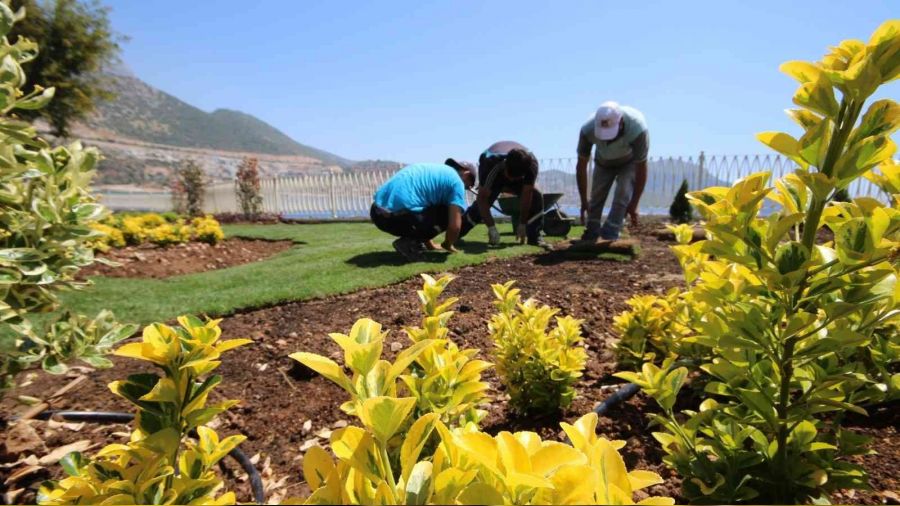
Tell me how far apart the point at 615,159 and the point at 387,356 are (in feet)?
14.4

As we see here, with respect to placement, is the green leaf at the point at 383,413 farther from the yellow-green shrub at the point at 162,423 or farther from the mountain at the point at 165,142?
the mountain at the point at 165,142

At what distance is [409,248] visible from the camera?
5.91m

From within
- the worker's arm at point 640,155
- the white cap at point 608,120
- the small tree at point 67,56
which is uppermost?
the small tree at point 67,56

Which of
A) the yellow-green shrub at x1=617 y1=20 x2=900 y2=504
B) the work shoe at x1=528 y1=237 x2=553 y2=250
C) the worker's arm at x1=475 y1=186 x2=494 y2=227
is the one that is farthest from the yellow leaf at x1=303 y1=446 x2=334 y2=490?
the worker's arm at x1=475 y1=186 x2=494 y2=227

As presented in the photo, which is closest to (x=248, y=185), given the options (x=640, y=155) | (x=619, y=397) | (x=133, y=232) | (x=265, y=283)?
(x=133, y=232)

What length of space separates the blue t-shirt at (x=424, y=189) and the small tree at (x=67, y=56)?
56.9 ft

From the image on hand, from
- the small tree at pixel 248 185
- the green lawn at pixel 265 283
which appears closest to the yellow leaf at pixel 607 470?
the green lawn at pixel 265 283

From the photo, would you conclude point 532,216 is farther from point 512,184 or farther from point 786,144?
point 786,144

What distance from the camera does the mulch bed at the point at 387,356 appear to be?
1767mm

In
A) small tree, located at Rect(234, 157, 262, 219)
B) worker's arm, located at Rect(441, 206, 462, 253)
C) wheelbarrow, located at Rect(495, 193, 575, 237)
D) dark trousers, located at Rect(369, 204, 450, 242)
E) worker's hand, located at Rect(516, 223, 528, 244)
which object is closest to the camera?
dark trousers, located at Rect(369, 204, 450, 242)

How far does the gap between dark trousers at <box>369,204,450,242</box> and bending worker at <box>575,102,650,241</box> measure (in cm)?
209

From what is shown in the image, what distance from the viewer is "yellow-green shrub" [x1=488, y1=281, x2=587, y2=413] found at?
1.90 metres

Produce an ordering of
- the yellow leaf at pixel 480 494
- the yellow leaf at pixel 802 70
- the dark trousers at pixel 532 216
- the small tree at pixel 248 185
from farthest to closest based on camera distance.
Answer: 1. the small tree at pixel 248 185
2. the dark trousers at pixel 532 216
3. the yellow leaf at pixel 802 70
4. the yellow leaf at pixel 480 494

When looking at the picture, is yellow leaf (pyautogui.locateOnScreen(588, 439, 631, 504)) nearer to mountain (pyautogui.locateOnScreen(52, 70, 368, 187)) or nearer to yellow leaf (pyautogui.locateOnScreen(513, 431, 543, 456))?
yellow leaf (pyautogui.locateOnScreen(513, 431, 543, 456))
